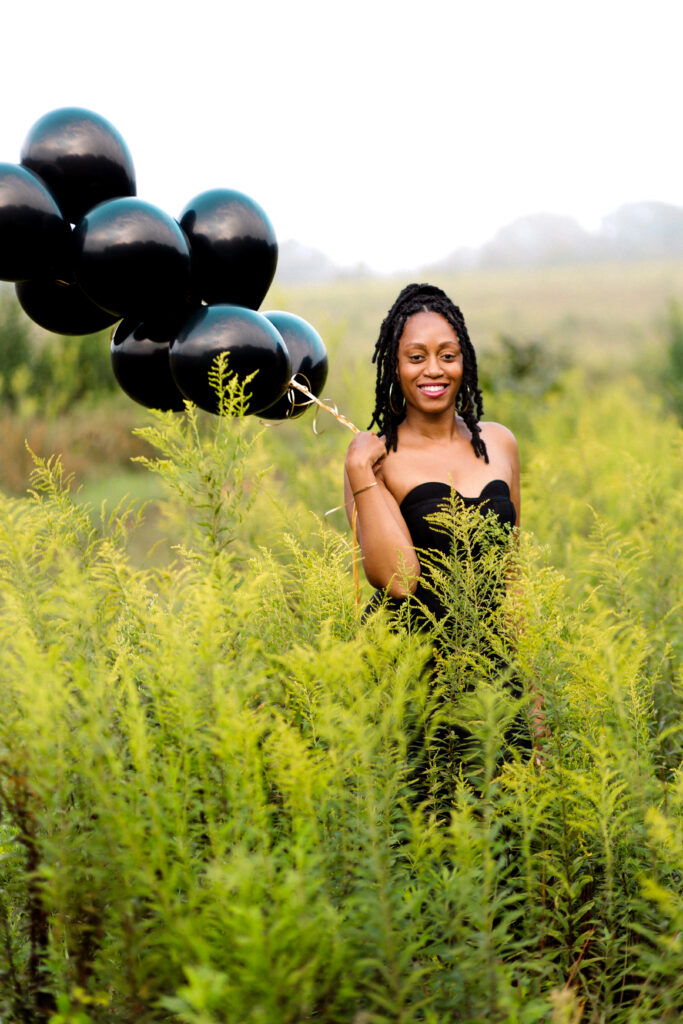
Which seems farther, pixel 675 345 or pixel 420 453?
pixel 675 345

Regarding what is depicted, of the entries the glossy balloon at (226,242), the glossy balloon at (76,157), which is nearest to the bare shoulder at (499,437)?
the glossy balloon at (226,242)

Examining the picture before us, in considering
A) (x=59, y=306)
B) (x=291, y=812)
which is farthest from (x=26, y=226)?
(x=291, y=812)

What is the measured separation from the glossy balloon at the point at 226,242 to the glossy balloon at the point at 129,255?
11 centimetres

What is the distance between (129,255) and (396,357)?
Result: 86 centimetres

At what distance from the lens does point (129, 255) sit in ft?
6.74

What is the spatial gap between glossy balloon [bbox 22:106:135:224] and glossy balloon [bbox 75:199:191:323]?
11 cm

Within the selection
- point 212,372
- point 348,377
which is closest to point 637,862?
point 212,372

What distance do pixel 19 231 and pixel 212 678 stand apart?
139 cm

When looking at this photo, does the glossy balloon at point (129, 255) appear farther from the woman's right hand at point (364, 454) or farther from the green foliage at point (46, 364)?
the green foliage at point (46, 364)

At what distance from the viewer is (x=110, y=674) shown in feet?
4.85

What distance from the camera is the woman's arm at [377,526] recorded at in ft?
7.04

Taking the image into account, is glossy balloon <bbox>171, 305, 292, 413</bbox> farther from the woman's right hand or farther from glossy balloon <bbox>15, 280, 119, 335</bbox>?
glossy balloon <bbox>15, 280, 119, 335</bbox>

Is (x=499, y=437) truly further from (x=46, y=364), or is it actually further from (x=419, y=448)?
(x=46, y=364)

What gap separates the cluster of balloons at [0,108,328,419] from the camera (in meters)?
2.08
